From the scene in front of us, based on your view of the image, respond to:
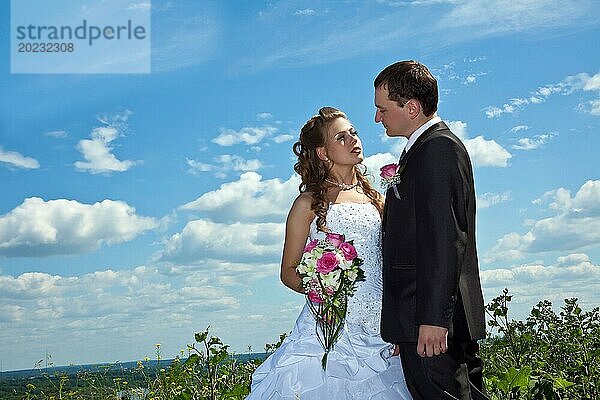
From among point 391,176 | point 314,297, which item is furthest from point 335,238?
point 391,176

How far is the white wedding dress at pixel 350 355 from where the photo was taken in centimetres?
449

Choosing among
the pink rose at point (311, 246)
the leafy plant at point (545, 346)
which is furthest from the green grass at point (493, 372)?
the pink rose at point (311, 246)

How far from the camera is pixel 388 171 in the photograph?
414 centimetres

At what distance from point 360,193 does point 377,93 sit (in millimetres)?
1047

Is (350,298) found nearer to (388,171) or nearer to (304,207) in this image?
(304,207)

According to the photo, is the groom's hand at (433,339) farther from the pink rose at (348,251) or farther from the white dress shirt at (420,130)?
the white dress shirt at (420,130)

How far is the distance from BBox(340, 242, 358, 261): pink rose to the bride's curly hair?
59 cm

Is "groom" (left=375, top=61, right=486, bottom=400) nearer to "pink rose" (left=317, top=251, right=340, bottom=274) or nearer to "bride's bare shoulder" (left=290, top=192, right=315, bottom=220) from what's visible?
"pink rose" (left=317, top=251, right=340, bottom=274)

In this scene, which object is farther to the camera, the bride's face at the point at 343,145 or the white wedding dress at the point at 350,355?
the bride's face at the point at 343,145

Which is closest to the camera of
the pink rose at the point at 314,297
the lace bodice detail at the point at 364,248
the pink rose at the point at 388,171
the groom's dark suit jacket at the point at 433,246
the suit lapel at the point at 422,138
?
the groom's dark suit jacket at the point at 433,246

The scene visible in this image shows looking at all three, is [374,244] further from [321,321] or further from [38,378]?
[38,378]

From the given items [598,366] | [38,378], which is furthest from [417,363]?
[38,378]

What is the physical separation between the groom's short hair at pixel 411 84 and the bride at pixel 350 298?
897 millimetres

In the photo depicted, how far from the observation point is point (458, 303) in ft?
13.0
